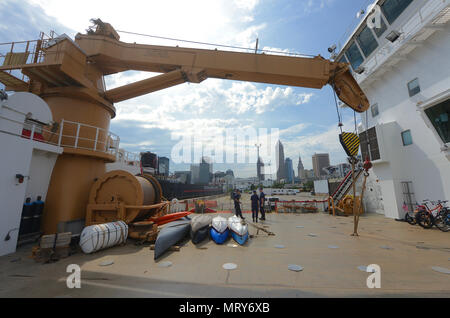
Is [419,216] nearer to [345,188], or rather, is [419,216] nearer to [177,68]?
[345,188]

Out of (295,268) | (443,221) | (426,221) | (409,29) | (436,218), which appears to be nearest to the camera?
(295,268)

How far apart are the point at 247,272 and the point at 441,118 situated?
11443 millimetres

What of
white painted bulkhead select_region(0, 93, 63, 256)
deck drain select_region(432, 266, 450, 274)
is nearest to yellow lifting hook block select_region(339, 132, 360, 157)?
deck drain select_region(432, 266, 450, 274)

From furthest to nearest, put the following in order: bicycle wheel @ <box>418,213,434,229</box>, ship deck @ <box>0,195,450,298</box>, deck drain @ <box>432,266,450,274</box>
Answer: bicycle wheel @ <box>418,213,434,229</box> < deck drain @ <box>432,266,450,274</box> < ship deck @ <box>0,195,450,298</box>

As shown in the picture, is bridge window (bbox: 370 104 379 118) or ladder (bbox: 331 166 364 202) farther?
ladder (bbox: 331 166 364 202)

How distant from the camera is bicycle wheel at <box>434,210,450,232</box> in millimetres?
7453

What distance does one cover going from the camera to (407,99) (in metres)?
10.4

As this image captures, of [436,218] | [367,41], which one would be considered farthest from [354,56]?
[436,218]

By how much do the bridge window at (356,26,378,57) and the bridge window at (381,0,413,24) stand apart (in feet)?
3.70

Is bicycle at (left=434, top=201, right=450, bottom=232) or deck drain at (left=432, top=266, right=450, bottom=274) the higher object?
bicycle at (left=434, top=201, right=450, bottom=232)

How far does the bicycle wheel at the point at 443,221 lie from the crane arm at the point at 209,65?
18.4ft

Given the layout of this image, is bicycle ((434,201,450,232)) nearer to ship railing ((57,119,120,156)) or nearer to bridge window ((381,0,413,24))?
bridge window ((381,0,413,24))

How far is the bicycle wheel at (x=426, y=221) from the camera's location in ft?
25.9

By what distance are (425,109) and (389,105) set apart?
10.5ft
